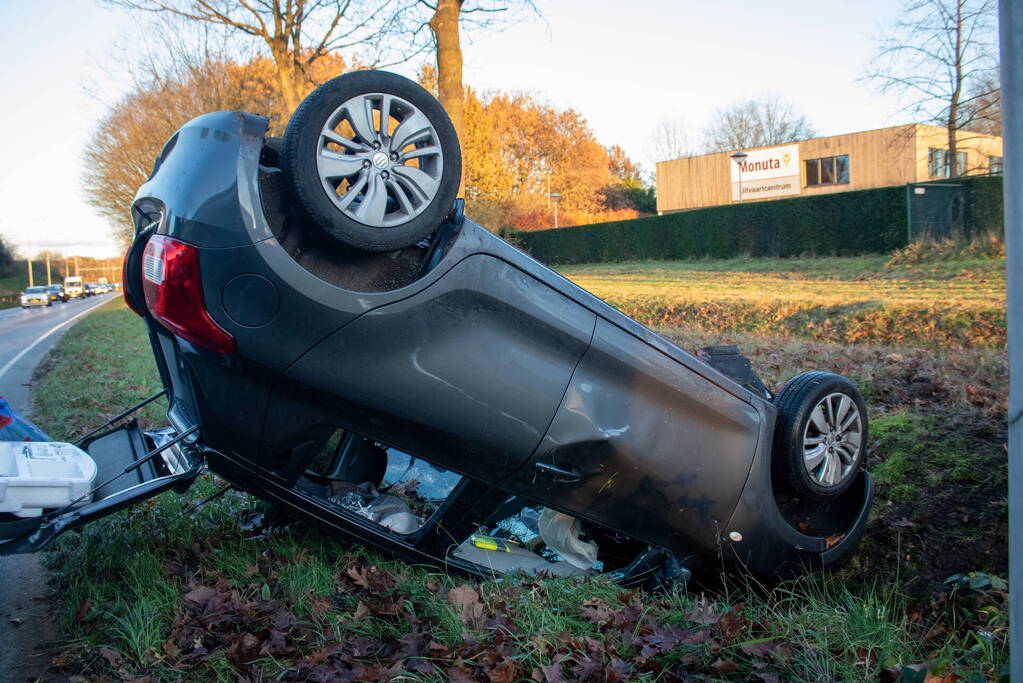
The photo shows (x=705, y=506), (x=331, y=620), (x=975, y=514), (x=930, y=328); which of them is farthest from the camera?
(x=930, y=328)

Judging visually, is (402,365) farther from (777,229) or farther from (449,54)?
(777,229)

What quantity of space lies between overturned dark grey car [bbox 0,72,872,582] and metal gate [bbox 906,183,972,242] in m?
21.3

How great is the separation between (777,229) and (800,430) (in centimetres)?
2402

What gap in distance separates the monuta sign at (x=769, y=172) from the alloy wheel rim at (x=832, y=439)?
38.7 meters

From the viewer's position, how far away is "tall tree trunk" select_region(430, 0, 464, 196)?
10914 millimetres

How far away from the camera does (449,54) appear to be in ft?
36.2

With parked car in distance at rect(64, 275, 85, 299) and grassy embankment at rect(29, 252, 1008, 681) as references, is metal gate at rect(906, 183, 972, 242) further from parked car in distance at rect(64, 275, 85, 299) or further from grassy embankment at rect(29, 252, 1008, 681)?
parked car in distance at rect(64, 275, 85, 299)

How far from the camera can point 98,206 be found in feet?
131

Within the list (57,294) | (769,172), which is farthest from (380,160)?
(57,294)

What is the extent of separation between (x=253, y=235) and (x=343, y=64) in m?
27.0

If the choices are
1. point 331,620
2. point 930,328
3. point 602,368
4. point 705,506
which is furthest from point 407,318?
point 930,328

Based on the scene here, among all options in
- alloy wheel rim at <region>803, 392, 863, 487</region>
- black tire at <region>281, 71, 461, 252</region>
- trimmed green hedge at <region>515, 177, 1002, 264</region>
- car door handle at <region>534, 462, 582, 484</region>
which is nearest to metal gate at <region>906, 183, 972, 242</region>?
trimmed green hedge at <region>515, 177, 1002, 264</region>

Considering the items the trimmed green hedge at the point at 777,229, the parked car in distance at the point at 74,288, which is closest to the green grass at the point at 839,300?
the trimmed green hedge at the point at 777,229

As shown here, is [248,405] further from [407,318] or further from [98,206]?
[98,206]
